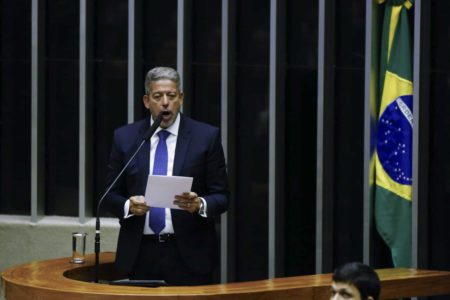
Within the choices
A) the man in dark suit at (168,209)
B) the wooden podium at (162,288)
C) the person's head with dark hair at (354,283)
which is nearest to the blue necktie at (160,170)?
the man in dark suit at (168,209)

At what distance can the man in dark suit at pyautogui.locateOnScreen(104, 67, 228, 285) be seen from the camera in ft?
13.2

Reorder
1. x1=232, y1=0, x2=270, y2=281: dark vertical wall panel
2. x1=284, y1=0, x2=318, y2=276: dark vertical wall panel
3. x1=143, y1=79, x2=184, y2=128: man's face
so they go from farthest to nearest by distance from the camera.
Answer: x1=232, y1=0, x2=270, y2=281: dark vertical wall panel
x1=284, y1=0, x2=318, y2=276: dark vertical wall panel
x1=143, y1=79, x2=184, y2=128: man's face

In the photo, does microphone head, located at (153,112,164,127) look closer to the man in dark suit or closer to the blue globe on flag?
the man in dark suit

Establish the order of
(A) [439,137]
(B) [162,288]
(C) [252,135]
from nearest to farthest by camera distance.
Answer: (B) [162,288], (A) [439,137], (C) [252,135]

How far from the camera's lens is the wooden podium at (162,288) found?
3633mm

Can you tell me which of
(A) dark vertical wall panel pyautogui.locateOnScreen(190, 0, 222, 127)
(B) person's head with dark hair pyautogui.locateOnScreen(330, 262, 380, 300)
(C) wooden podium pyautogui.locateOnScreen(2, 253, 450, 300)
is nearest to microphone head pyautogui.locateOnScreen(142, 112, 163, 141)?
(C) wooden podium pyautogui.locateOnScreen(2, 253, 450, 300)

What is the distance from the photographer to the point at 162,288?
146 inches

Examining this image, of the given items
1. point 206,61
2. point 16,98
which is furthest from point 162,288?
point 16,98

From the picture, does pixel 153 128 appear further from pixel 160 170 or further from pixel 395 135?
pixel 395 135

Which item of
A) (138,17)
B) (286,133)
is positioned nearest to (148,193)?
(286,133)

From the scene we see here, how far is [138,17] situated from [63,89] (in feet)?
2.77

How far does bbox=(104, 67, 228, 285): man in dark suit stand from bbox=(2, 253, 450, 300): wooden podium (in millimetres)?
274

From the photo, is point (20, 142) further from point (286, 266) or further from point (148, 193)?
point (148, 193)

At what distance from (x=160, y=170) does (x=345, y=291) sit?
125 centimetres
